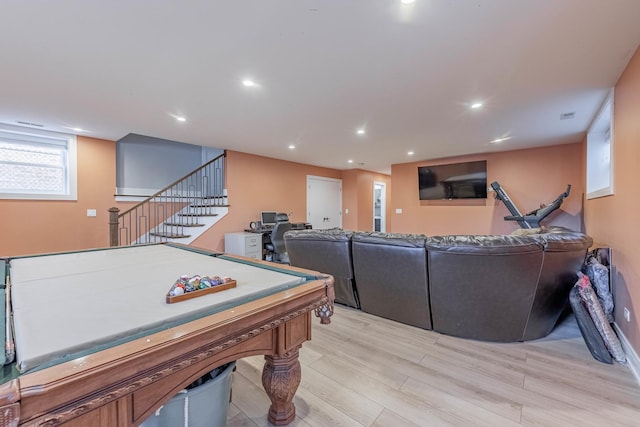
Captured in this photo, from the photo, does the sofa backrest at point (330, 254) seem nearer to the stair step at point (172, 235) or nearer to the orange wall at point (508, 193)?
the stair step at point (172, 235)

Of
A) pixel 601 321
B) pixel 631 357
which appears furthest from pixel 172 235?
pixel 631 357

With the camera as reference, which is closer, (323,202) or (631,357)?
(631,357)

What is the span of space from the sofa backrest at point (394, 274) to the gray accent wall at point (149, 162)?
4504 millimetres

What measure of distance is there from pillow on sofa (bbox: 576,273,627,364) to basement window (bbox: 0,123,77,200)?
625cm

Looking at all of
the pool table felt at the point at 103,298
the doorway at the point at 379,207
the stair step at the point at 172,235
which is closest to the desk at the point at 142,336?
the pool table felt at the point at 103,298

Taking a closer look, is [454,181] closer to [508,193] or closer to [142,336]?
[508,193]

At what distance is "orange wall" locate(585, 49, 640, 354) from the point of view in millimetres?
1976

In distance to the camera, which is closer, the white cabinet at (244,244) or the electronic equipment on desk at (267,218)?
the white cabinet at (244,244)

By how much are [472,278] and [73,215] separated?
5.44 metres

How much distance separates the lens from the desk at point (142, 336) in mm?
606

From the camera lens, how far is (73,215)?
4.21 m

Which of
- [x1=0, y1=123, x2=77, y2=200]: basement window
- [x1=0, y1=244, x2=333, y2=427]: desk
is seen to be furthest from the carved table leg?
[x1=0, y1=123, x2=77, y2=200]: basement window

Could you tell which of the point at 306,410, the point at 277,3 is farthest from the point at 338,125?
the point at 306,410

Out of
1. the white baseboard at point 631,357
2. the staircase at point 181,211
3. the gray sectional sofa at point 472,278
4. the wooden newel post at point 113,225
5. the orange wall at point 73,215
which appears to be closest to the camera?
the white baseboard at point 631,357
